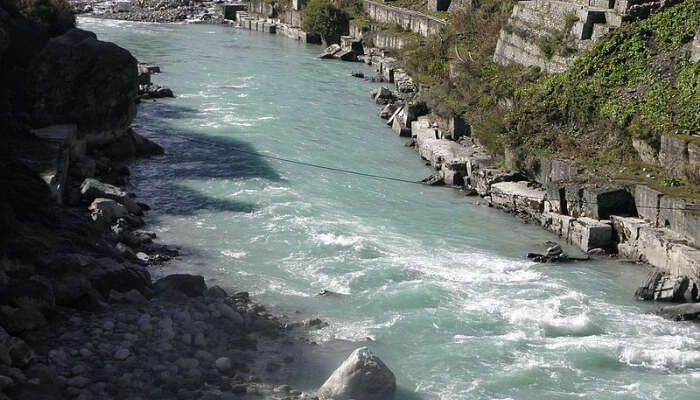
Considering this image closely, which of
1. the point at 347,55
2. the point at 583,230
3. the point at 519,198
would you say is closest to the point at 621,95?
the point at 519,198

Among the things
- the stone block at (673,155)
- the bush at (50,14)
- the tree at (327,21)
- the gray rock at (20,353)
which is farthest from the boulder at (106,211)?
the tree at (327,21)

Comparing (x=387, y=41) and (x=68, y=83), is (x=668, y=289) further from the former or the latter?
(x=387, y=41)

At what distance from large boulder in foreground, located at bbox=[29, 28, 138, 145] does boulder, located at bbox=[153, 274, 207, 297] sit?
11766 mm

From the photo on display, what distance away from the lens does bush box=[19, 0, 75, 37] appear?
32.8 metres

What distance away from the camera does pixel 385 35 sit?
52719 mm

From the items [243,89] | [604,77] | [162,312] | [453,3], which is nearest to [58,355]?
[162,312]

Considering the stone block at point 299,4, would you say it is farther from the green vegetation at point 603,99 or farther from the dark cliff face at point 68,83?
the dark cliff face at point 68,83

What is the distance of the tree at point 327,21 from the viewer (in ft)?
187

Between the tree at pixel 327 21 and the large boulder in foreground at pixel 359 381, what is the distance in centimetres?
4368

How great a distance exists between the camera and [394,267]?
69.2ft

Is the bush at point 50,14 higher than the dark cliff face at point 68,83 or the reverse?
higher

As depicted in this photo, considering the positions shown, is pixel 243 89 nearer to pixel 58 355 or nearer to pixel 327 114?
pixel 327 114

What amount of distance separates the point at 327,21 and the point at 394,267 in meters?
38.3

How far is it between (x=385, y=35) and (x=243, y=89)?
13.8 metres
